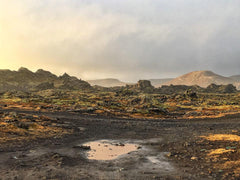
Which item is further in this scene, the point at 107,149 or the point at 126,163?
the point at 107,149

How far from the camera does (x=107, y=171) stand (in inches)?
464

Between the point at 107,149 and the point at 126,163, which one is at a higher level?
the point at 126,163

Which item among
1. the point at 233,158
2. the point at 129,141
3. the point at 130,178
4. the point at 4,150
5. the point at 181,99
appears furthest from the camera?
the point at 181,99

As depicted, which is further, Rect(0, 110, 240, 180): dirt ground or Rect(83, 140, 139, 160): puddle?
Rect(83, 140, 139, 160): puddle

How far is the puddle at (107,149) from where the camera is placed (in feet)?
50.7

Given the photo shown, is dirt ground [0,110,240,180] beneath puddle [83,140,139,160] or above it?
above

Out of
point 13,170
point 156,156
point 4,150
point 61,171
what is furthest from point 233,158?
point 4,150

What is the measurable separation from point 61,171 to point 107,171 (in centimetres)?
272

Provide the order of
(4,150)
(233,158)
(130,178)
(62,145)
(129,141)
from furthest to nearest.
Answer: (129,141) < (62,145) < (4,150) < (233,158) < (130,178)

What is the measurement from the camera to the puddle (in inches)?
609

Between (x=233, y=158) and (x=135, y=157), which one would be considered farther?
(x=135, y=157)

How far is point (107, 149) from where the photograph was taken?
1770cm

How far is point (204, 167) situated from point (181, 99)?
88.3 metres

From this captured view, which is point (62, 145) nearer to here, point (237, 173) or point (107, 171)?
point (107, 171)
